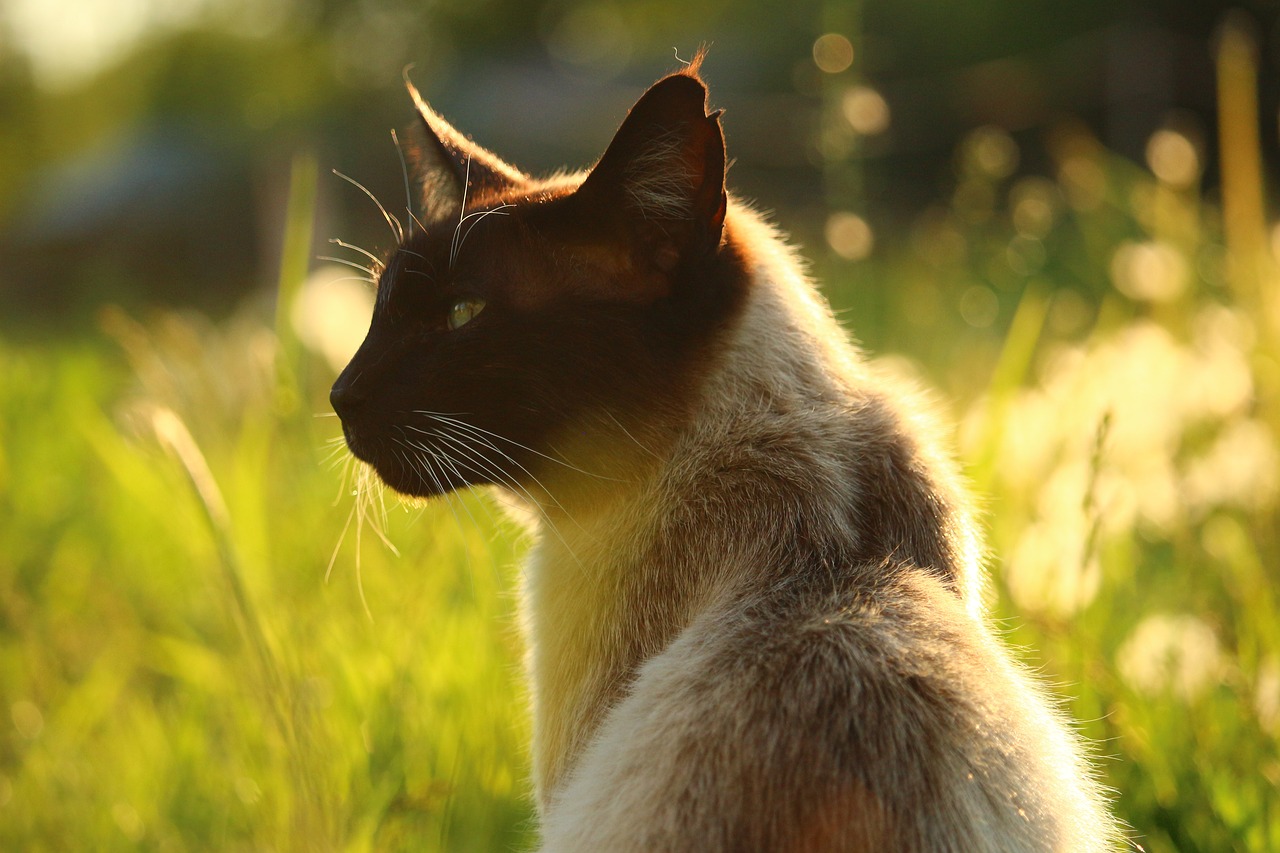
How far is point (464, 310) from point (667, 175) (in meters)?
0.44

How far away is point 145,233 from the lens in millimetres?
→ 11273

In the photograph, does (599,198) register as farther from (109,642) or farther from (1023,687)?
(109,642)

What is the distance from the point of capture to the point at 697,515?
169 centimetres

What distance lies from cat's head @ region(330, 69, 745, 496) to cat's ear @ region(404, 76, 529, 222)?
213 mm

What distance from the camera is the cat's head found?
1.76 m

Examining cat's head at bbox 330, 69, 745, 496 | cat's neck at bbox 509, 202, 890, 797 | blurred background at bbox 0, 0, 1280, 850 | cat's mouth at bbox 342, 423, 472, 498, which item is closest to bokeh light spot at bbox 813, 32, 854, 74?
blurred background at bbox 0, 0, 1280, 850

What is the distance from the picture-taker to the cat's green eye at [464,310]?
1850 millimetres

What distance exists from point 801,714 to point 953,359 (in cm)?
344

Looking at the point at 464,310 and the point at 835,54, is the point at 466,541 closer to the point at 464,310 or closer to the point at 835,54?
the point at 464,310

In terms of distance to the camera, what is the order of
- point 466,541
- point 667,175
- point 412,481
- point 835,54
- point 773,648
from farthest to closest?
1. point 835,54
2. point 466,541
3. point 412,481
4. point 667,175
5. point 773,648

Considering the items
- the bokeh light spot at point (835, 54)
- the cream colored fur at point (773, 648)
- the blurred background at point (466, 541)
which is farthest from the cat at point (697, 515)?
the bokeh light spot at point (835, 54)

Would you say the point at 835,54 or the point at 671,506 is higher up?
the point at 835,54

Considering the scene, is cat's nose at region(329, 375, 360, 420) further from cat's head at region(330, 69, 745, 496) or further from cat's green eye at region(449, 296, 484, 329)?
cat's green eye at region(449, 296, 484, 329)

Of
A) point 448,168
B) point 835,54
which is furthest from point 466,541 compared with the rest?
point 835,54
